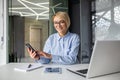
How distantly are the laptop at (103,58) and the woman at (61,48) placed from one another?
1.62 feet

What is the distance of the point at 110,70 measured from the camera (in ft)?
3.81

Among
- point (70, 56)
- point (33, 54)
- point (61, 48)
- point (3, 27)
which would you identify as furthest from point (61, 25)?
point (3, 27)

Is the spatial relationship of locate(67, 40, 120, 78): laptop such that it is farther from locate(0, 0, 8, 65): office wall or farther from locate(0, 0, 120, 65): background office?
locate(0, 0, 8, 65): office wall

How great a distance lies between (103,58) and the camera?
1039 mm

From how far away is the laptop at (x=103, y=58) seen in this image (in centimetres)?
98

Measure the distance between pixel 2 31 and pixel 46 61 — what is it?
2094 mm

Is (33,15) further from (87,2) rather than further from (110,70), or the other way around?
(110,70)

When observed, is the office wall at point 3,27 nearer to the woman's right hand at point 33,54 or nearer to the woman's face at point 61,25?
the woman's face at point 61,25

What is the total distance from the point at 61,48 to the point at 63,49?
0.10 ft

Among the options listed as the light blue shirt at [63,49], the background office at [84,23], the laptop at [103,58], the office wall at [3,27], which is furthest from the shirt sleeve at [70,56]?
the office wall at [3,27]

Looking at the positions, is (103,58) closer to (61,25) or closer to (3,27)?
(61,25)

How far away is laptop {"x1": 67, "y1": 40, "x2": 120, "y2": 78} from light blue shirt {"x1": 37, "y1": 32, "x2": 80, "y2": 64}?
0.47 m

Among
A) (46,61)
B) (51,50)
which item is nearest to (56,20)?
(51,50)

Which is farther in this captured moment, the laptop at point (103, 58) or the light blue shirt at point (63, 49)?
the light blue shirt at point (63, 49)
